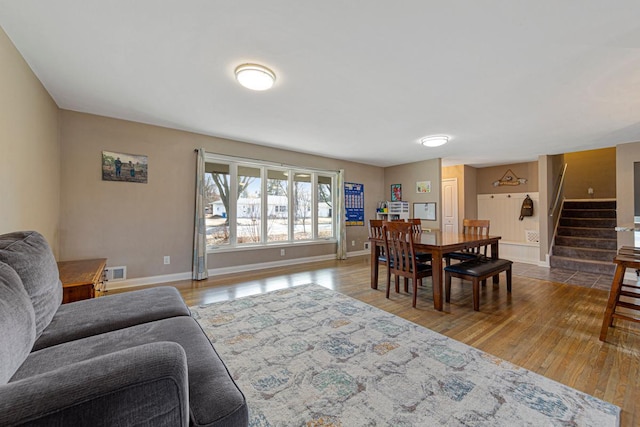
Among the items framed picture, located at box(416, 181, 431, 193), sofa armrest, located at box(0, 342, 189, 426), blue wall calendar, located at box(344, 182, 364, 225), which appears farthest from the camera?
blue wall calendar, located at box(344, 182, 364, 225)

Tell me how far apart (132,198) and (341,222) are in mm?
3947

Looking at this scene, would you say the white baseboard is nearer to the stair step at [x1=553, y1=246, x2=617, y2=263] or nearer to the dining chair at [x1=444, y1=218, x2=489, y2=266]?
the dining chair at [x1=444, y1=218, x2=489, y2=266]

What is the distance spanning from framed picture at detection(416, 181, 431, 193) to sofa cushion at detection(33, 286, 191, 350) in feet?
18.4

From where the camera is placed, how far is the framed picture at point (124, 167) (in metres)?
3.44

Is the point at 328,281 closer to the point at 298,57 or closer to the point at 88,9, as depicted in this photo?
the point at 298,57

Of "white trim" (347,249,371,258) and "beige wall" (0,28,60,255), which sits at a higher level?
"beige wall" (0,28,60,255)

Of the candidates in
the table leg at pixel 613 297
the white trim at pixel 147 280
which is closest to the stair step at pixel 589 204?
the table leg at pixel 613 297

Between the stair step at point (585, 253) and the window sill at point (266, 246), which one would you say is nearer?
the window sill at point (266, 246)

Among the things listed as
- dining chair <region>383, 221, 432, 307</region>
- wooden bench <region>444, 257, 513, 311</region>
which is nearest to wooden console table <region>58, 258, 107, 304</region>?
dining chair <region>383, 221, 432, 307</region>

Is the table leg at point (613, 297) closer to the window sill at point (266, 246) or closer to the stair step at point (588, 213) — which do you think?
the window sill at point (266, 246)

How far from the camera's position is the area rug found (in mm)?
1368

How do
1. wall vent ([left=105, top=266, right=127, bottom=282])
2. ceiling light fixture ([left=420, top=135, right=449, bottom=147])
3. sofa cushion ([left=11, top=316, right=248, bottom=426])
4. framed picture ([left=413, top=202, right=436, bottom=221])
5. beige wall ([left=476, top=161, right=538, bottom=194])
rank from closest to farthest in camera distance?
sofa cushion ([left=11, top=316, right=248, bottom=426]) → wall vent ([left=105, top=266, right=127, bottom=282]) → ceiling light fixture ([left=420, top=135, right=449, bottom=147]) → framed picture ([left=413, top=202, right=436, bottom=221]) → beige wall ([left=476, top=161, right=538, bottom=194])

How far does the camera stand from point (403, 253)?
10.1 ft

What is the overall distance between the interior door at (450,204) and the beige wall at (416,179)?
4.76 ft
